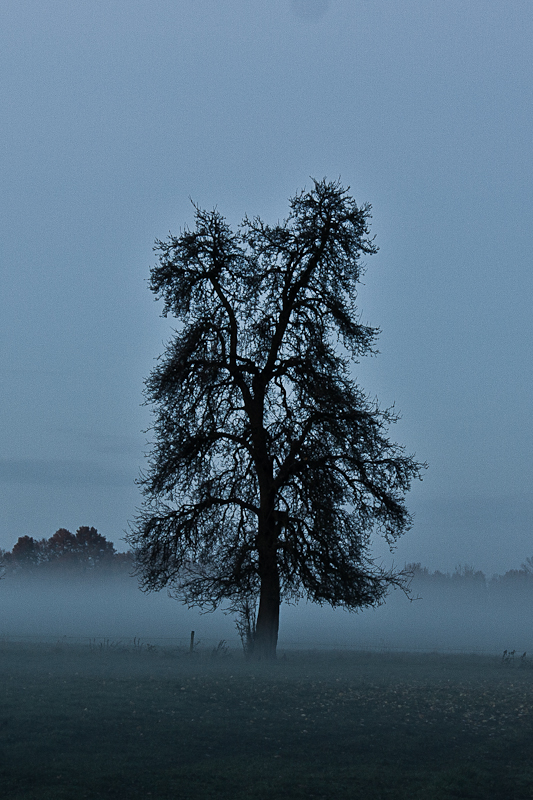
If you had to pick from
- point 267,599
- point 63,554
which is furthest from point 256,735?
point 63,554

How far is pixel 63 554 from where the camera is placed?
477 feet

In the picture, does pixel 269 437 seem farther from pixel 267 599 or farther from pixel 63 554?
pixel 63 554

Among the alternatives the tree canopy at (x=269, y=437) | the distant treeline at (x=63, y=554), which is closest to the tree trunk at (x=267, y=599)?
the tree canopy at (x=269, y=437)

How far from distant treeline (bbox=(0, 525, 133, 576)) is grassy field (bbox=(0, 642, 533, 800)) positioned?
125 metres

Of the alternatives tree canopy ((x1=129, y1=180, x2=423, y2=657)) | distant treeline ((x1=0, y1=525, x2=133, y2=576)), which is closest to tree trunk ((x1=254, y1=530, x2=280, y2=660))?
tree canopy ((x1=129, y1=180, x2=423, y2=657))

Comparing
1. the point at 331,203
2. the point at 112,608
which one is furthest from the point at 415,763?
the point at 112,608

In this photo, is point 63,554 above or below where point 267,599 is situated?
above

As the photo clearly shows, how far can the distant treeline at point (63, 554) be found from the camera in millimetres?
142875

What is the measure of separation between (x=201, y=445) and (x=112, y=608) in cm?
9946

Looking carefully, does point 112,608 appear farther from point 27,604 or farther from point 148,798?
point 148,798

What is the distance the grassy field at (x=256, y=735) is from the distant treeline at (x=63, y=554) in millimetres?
124900

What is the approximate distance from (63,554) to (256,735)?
139 m

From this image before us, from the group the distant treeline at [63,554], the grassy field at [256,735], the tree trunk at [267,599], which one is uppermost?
the distant treeline at [63,554]

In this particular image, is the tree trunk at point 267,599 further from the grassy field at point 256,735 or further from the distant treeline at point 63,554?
the distant treeline at point 63,554
